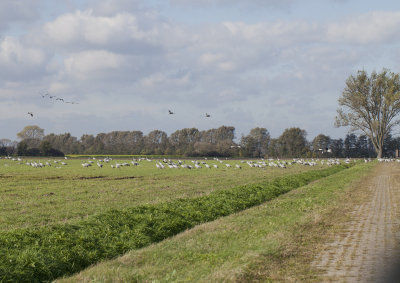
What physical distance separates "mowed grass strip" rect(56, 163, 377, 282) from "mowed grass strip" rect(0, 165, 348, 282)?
697 millimetres

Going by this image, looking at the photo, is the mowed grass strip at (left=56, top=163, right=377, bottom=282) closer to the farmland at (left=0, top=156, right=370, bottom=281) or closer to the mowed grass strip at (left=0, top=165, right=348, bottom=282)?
the mowed grass strip at (left=0, top=165, right=348, bottom=282)

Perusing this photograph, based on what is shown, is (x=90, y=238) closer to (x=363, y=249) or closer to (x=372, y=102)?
(x=363, y=249)

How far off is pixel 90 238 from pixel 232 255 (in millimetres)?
4370

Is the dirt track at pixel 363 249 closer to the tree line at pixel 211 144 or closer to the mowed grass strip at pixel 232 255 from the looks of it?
the mowed grass strip at pixel 232 255

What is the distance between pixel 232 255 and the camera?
10.4 m

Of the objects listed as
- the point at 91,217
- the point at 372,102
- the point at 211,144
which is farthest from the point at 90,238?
the point at 211,144

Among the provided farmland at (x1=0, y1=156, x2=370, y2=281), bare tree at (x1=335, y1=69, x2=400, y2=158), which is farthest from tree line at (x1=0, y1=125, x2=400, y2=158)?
farmland at (x1=0, y1=156, x2=370, y2=281)

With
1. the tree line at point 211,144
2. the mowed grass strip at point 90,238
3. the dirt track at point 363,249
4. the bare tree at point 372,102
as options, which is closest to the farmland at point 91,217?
the mowed grass strip at point 90,238

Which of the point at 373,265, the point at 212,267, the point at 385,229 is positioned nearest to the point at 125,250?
the point at 212,267

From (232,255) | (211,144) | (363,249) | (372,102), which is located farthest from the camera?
(211,144)

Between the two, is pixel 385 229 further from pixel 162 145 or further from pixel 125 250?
pixel 162 145

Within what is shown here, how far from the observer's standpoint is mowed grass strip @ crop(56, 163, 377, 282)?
8.76 metres

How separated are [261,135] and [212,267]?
16872 centimetres

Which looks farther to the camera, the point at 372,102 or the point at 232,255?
the point at 372,102
